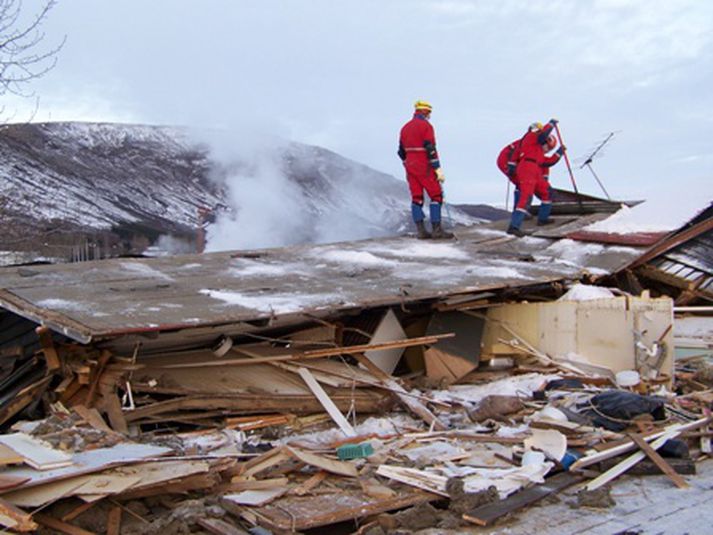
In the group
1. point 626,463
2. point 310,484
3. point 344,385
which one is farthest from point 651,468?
point 344,385

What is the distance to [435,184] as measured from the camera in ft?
34.3

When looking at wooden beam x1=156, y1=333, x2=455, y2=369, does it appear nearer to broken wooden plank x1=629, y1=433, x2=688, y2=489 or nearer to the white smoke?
broken wooden plank x1=629, y1=433, x2=688, y2=489

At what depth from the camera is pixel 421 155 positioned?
34.1ft

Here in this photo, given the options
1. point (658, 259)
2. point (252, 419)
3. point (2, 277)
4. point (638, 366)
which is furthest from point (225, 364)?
point (658, 259)

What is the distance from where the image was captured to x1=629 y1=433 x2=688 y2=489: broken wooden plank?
14.9 feet

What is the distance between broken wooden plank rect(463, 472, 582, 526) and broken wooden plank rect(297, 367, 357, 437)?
1673mm

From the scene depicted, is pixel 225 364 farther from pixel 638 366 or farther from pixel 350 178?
pixel 350 178

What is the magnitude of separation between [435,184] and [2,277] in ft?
19.0

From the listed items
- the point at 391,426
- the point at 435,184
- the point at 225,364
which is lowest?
the point at 391,426

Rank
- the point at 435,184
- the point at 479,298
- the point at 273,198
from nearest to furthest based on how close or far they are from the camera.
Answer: the point at 479,298 < the point at 435,184 < the point at 273,198

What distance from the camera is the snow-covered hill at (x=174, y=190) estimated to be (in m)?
16.2

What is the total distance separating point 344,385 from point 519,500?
252 centimetres

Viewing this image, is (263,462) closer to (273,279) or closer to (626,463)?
(626,463)

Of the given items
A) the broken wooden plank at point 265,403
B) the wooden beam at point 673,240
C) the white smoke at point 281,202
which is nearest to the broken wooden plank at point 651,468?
the broken wooden plank at point 265,403
